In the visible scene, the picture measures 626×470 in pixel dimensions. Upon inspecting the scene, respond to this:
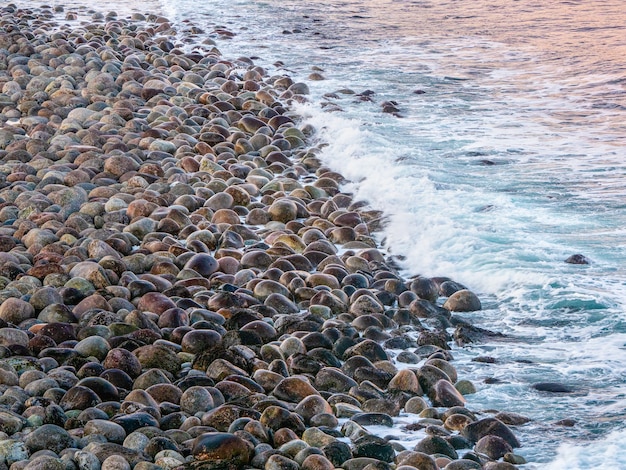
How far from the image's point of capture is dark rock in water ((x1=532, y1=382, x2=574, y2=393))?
13.3ft

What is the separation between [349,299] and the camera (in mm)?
4961

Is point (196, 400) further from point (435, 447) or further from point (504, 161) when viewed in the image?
point (504, 161)

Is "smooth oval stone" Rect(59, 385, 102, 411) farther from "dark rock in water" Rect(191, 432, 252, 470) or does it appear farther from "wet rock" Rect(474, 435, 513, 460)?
"wet rock" Rect(474, 435, 513, 460)

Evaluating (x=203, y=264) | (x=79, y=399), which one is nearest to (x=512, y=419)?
(x=79, y=399)

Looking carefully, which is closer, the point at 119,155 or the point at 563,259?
the point at 563,259

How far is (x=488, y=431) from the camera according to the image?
3.57 metres

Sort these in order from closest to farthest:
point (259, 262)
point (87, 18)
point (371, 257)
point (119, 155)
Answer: point (259, 262)
point (371, 257)
point (119, 155)
point (87, 18)

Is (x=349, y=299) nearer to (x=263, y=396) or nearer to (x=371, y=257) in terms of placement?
(x=371, y=257)

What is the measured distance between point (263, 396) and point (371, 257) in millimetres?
2204

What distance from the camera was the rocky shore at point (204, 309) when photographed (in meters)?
3.32

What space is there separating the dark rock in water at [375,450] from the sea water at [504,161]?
228mm

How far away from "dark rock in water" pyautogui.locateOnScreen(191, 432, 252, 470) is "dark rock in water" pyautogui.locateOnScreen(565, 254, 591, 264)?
126 inches

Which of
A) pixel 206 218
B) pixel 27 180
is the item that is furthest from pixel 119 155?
pixel 206 218

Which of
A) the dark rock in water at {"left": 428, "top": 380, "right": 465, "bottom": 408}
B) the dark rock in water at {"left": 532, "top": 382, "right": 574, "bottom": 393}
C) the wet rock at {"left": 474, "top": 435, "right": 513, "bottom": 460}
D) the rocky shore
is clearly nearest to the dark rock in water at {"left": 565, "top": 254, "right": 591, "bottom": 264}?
the rocky shore
